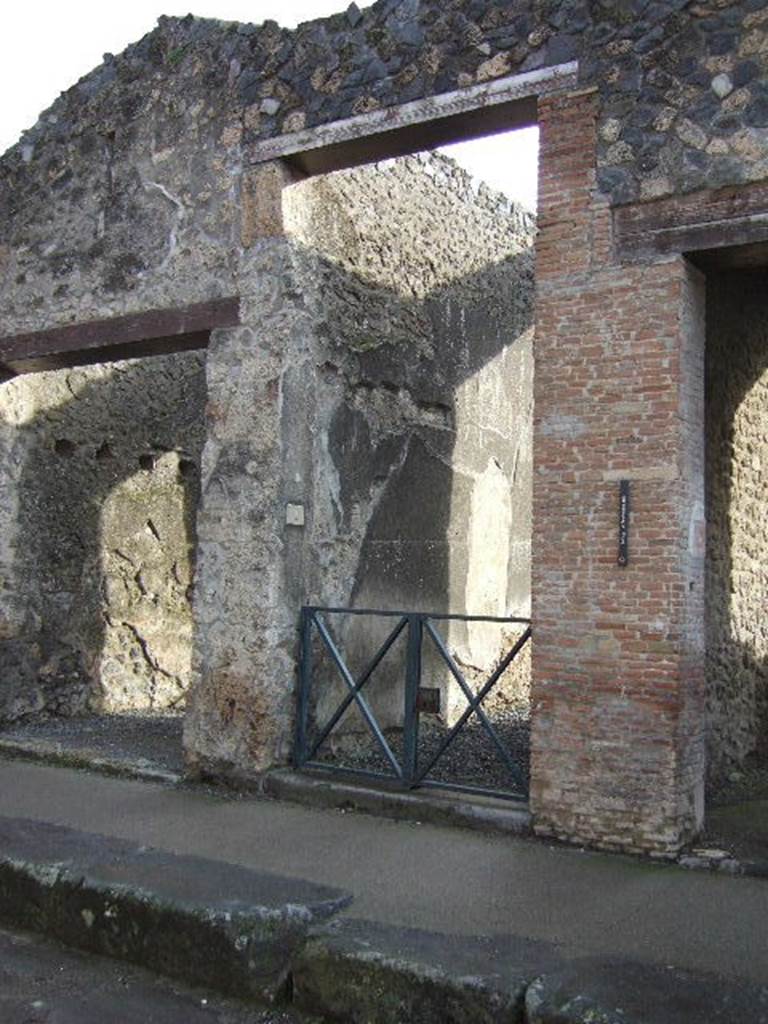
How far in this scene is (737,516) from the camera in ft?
22.6

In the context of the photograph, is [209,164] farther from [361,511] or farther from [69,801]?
[69,801]

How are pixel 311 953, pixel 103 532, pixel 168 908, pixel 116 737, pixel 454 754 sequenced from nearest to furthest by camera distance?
pixel 311 953
pixel 168 908
pixel 454 754
pixel 116 737
pixel 103 532

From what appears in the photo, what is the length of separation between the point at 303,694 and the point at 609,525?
236 centimetres

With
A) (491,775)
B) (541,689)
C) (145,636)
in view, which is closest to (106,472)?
(145,636)

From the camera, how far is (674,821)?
4.95m

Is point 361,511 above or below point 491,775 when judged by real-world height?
above

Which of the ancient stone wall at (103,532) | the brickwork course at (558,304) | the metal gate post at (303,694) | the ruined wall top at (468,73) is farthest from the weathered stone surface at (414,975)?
the ancient stone wall at (103,532)

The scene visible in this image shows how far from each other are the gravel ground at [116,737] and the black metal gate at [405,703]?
3.38 ft

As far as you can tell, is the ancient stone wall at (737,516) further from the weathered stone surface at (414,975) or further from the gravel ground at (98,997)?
the gravel ground at (98,997)

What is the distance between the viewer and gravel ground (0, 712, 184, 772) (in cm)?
711

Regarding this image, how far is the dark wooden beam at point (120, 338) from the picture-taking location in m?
6.92

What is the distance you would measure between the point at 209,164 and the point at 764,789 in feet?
18.1

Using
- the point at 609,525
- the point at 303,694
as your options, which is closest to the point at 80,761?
the point at 303,694

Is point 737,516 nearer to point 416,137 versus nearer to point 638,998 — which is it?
point 416,137
